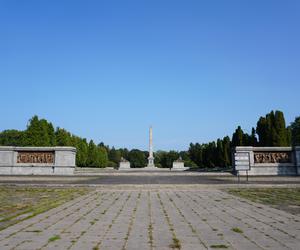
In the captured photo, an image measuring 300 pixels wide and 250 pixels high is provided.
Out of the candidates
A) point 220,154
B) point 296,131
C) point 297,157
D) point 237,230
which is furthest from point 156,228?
point 296,131

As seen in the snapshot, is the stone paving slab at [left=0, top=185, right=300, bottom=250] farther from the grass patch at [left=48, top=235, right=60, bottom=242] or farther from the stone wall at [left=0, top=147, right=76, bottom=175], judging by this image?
the stone wall at [left=0, top=147, right=76, bottom=175]

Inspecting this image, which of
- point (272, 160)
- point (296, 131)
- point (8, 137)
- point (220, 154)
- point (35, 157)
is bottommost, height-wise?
point (272, 160)

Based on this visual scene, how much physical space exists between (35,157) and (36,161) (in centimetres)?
41

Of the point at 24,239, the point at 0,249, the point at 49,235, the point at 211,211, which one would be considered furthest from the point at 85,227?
the point at 211,211

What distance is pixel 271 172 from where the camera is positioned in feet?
102

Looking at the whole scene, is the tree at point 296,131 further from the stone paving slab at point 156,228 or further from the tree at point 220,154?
the stone paving slab at point 156,228

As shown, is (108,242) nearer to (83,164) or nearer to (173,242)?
(173,242)

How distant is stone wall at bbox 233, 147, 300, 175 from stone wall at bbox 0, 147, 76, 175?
54.4ft

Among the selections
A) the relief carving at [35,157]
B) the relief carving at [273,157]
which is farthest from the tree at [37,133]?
the relief carving at [273,157]

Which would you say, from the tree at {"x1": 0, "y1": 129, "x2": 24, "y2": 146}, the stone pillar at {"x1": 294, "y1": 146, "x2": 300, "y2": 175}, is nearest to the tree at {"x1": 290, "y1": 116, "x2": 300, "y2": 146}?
the stone pillar at {"x1": 294, "y1": 146, "x2": 300, "y2": 175}

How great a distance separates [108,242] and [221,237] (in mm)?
2169

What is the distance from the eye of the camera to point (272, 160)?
31484 millimetres

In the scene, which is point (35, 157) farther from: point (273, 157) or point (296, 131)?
point (296, 131)

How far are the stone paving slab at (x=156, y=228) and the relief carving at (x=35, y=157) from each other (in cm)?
2270
